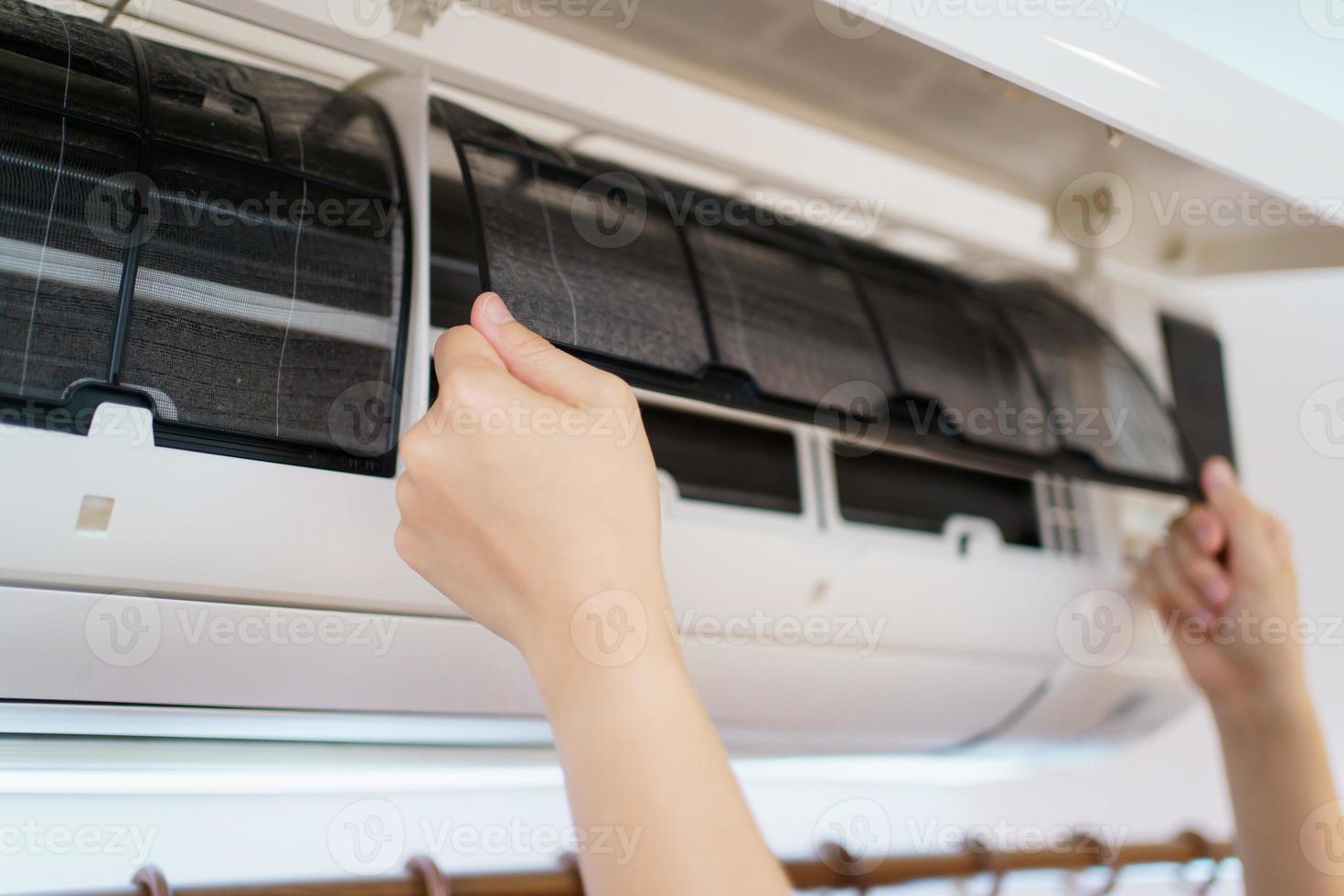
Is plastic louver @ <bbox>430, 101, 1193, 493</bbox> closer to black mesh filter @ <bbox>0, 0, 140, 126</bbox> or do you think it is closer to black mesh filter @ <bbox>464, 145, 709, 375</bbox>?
black mesh filter @ <bbox>464, 145, 709, 375</bbox>

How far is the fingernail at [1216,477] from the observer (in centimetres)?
129

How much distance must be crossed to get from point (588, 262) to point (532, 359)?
287 mm

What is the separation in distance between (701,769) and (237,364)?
18.8 inches

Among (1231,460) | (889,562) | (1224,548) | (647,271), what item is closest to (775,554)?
(889,562)

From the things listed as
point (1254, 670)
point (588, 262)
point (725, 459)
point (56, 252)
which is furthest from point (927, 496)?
point (56, 252)

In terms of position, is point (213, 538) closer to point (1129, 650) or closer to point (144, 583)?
point (144, 583)

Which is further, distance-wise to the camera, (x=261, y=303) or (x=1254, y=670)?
(x=1254, y=670)

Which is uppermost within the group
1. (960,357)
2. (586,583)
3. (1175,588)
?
(960,357)

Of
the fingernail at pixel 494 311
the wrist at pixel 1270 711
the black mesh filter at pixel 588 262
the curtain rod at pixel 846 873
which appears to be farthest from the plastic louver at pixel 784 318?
the curtain rod at pixel 846 873

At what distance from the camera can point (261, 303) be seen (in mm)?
812

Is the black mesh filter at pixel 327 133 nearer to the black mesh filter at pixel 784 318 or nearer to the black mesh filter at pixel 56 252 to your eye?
the black mesh filter at pixel 56 252

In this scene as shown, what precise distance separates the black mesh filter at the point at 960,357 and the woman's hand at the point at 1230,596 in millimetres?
262

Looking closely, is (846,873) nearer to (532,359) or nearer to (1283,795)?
(1283,795)

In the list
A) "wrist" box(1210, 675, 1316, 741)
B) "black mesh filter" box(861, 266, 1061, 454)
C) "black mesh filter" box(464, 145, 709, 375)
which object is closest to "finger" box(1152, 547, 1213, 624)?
"wrist" box(1210, 675, 1316, 741)
